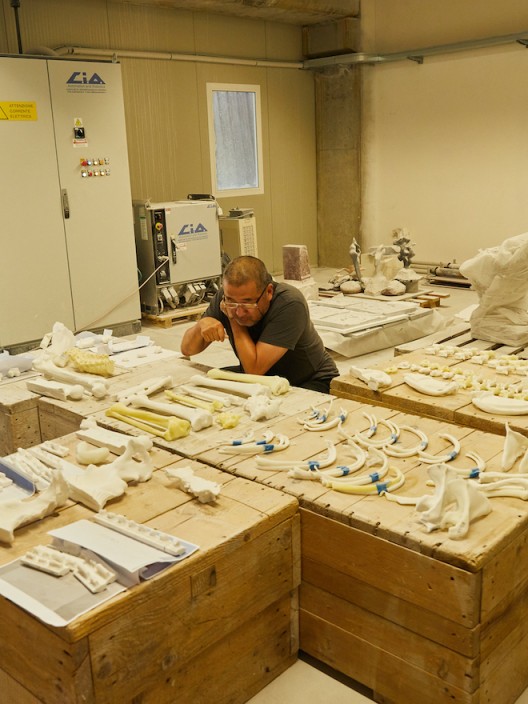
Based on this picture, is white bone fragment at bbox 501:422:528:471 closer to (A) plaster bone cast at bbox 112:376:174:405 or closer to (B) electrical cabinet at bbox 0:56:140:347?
(A) plaster bone cast at bbox 112:376:174:405

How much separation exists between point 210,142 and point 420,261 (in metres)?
3.44

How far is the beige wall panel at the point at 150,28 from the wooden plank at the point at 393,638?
743cm

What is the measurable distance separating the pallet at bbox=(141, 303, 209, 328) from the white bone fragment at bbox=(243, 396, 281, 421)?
4.67m

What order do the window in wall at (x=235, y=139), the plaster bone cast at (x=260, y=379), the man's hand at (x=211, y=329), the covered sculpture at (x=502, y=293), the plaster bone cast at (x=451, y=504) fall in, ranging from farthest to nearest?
the window in wall at (x=235, y=139), the covered sculpture at (x=502, y=293), the man's hand at (x=211, y=329), the plaster bone cast at (x=260, y=379), the plaster bone cast at (x=451, y=504)

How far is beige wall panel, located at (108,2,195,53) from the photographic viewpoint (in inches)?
320

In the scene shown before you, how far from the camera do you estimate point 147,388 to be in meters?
3.37

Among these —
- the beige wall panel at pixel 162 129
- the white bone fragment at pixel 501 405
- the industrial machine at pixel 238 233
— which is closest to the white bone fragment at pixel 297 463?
the white bone fragment at pixel 501 405

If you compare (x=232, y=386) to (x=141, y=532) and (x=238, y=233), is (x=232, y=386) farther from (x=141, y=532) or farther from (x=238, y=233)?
(x=238, y=233)

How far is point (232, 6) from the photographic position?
8.45 metres

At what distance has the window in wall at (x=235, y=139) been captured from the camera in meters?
9.44

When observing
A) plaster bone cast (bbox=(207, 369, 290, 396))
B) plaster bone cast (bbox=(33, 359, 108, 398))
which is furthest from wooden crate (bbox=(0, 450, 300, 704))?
plaster bone cast (bbox=(33, 359, 108, 398))

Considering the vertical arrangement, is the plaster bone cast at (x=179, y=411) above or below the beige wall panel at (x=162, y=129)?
below

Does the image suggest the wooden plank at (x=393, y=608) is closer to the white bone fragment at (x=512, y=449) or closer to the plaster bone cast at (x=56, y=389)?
the white bone fragment at (x=512, y=449)

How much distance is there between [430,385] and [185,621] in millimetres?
1847
